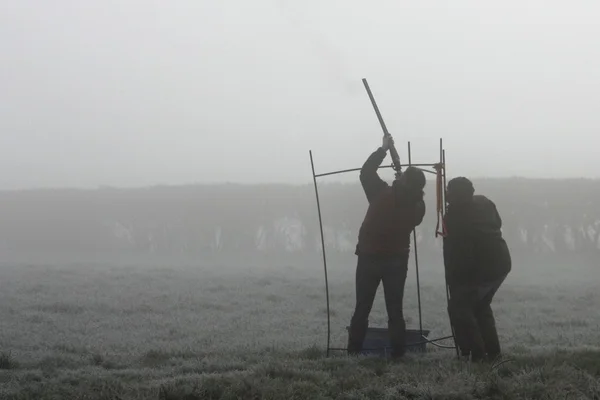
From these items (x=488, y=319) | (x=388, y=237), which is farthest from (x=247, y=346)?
(x=488, y=319)

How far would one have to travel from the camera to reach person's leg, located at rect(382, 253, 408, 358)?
7.16m

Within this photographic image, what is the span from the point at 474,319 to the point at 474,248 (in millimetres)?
802

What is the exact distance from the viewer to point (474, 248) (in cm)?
693

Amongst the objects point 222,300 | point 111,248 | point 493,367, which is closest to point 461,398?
point 493,367

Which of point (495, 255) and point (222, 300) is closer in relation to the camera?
point (495, 255)

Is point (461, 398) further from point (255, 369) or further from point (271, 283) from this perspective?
point (271, 283)

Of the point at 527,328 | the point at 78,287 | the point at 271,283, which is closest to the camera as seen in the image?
the point at 527,328

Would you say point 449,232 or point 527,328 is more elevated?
point 449,232

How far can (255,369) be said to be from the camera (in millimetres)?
6328

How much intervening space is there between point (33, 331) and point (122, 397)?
587 cm

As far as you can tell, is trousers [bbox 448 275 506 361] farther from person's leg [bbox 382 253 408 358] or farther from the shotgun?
the shotgun

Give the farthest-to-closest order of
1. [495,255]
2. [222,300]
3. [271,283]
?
1. [271,283]
2. [222,300]
3. [495,255]

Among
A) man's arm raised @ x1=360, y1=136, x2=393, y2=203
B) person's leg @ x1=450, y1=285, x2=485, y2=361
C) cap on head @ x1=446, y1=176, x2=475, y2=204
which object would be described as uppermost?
man's arm raised @ x1=360, y1=136, x2=393, y2=203

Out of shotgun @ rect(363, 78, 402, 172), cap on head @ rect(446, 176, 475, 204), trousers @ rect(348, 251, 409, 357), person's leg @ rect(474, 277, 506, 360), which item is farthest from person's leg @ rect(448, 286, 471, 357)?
shotgun @ rect(363, 78, 402, 172)
